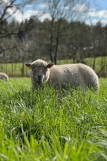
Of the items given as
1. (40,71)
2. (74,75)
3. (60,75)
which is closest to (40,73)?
(40,71)

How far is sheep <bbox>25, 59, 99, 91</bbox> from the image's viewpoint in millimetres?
4008

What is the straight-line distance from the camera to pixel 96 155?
1448 millimetres

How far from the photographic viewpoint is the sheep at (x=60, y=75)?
401cm

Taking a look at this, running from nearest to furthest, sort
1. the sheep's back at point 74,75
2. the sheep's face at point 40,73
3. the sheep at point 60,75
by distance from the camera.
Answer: the sheep's face at point 40,73 → the sheep at point 60,75 → the sheep's back at point 74,75

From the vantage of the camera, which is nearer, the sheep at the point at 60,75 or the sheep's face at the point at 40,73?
the sheep's face at the point at 40,73

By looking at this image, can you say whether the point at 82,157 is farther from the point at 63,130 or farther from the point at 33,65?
the point at 33,65

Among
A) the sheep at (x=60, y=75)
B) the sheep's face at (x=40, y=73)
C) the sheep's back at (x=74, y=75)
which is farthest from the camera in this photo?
the sheep's back at (x=74, y=75)

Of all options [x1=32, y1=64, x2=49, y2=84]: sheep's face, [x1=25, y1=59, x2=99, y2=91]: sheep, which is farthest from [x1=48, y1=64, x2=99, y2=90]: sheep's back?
[x1=32, y1=64, x2=49, y2=84]: sheep's face

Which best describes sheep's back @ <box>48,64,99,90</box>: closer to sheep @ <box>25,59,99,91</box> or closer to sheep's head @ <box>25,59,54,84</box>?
sheep @ <box>25,59,99,91</box>

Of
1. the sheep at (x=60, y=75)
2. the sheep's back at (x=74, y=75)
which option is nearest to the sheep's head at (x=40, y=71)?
the sheep at (x=60, y=75)

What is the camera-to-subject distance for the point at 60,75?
4488 mm

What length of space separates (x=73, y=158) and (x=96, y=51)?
72.9 feet

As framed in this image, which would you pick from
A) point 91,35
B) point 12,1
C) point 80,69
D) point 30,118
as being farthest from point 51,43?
point 30,118

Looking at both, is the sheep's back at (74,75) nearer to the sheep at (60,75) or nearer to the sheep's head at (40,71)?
the sheep at (60,75)
